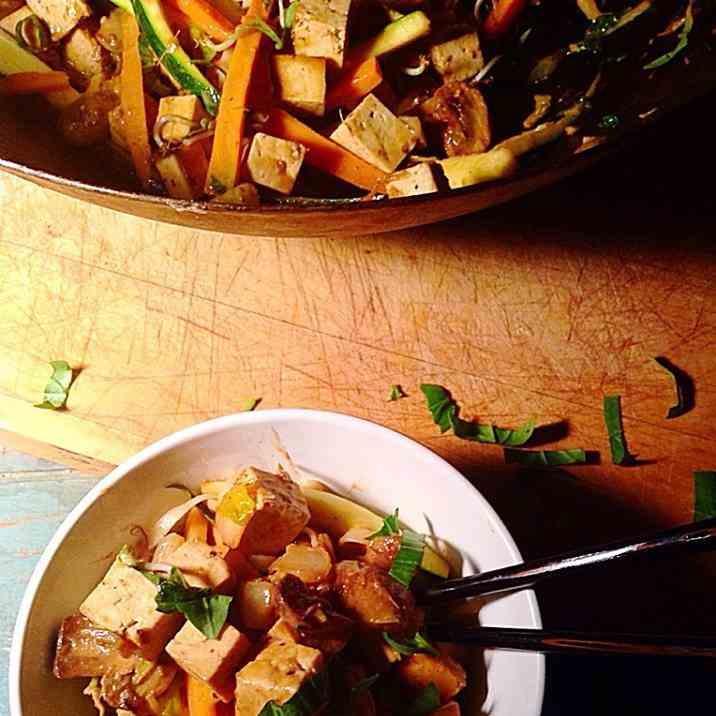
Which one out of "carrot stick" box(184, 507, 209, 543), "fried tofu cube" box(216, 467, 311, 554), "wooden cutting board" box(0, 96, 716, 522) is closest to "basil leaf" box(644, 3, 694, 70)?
"wooden cutting board" box(0, 96, 716, 522)

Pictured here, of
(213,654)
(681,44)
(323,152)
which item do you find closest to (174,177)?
(323,152)

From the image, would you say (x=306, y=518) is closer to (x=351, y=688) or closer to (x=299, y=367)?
(x=351, y=688)

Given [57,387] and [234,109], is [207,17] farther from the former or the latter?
[57,387]

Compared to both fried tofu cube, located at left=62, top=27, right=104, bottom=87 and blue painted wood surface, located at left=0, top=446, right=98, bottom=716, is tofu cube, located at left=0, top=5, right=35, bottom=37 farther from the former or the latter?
blue painted wood surface, located at left=0, top=446, right=98, bottom=716

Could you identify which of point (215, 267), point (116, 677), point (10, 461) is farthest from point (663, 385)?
point (10, 461)

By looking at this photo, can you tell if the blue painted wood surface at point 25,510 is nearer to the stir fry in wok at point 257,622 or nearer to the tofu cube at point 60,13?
the stir fry in wok at point 257,622

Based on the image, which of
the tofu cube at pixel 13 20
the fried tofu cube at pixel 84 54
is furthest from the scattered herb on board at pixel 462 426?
the tofu cube at pixel 13 20
